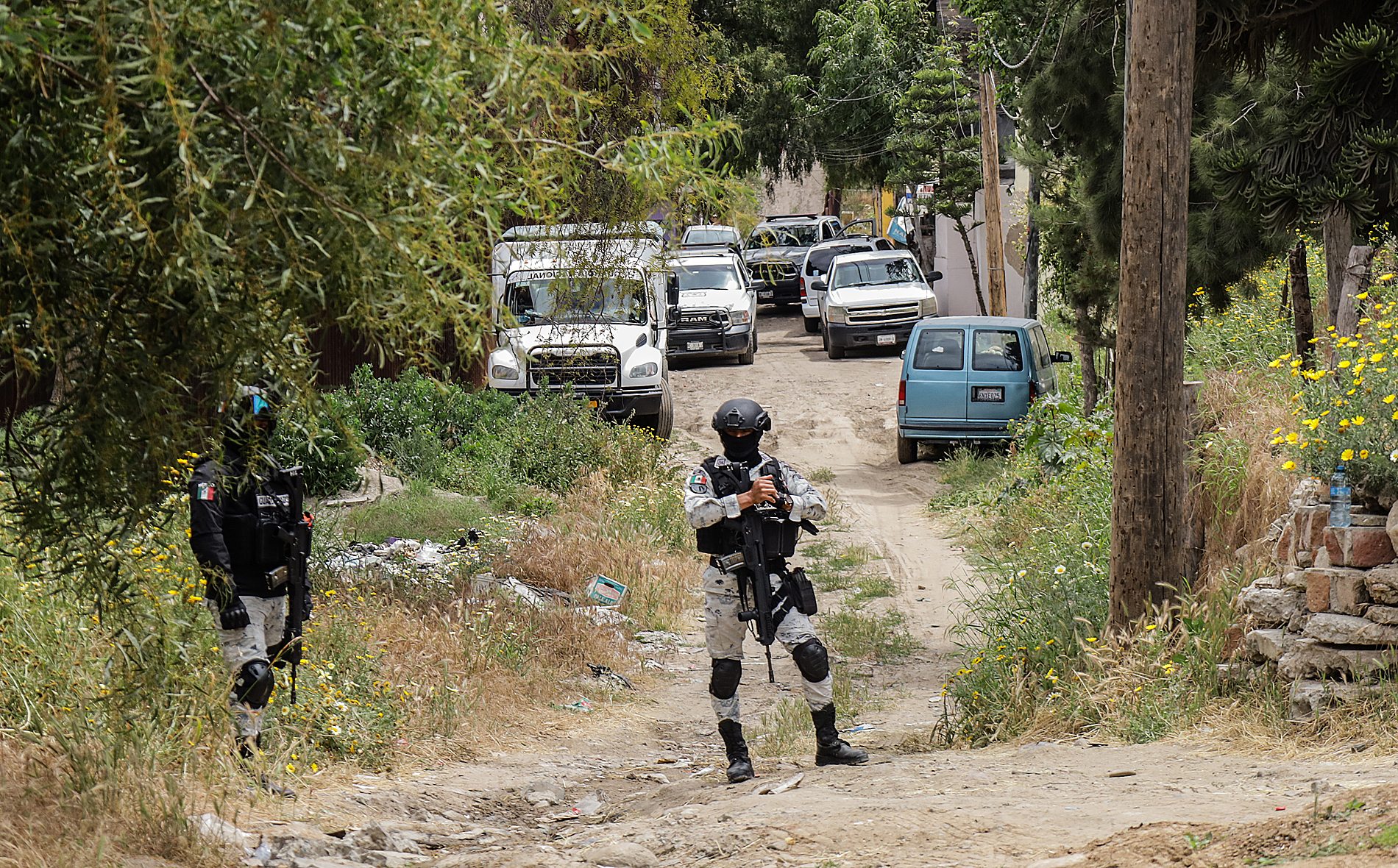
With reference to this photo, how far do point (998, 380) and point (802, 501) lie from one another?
964 centimetres

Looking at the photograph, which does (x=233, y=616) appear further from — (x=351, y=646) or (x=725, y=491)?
(x=725, y=491)

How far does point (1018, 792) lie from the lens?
17.6ft

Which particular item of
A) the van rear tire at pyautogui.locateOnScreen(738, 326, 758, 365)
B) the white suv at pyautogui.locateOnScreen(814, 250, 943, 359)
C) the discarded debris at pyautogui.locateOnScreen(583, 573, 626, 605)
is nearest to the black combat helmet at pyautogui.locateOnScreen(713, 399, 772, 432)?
the discarded debris at pyautogui.locateOnScreen(583, 573, 626, 605)

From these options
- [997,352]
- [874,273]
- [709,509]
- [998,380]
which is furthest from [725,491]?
[874,273]

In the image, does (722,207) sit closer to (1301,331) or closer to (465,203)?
(465,203)

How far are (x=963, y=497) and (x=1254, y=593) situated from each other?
24.9 feet

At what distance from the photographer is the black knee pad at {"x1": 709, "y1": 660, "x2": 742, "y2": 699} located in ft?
21.7

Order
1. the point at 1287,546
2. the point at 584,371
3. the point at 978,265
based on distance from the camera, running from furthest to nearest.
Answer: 1. the point at 978,265
2. the point at 584,371
3. the point at 1287,546

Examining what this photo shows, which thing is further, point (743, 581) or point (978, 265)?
point (978, 265)

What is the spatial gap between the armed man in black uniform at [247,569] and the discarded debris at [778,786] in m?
2.11

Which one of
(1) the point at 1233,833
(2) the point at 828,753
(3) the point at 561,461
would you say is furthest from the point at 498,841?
(3) the point at 561,461

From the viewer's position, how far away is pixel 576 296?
10.2 meters

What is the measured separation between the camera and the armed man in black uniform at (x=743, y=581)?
255 inches

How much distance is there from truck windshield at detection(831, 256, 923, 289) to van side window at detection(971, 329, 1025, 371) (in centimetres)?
816
